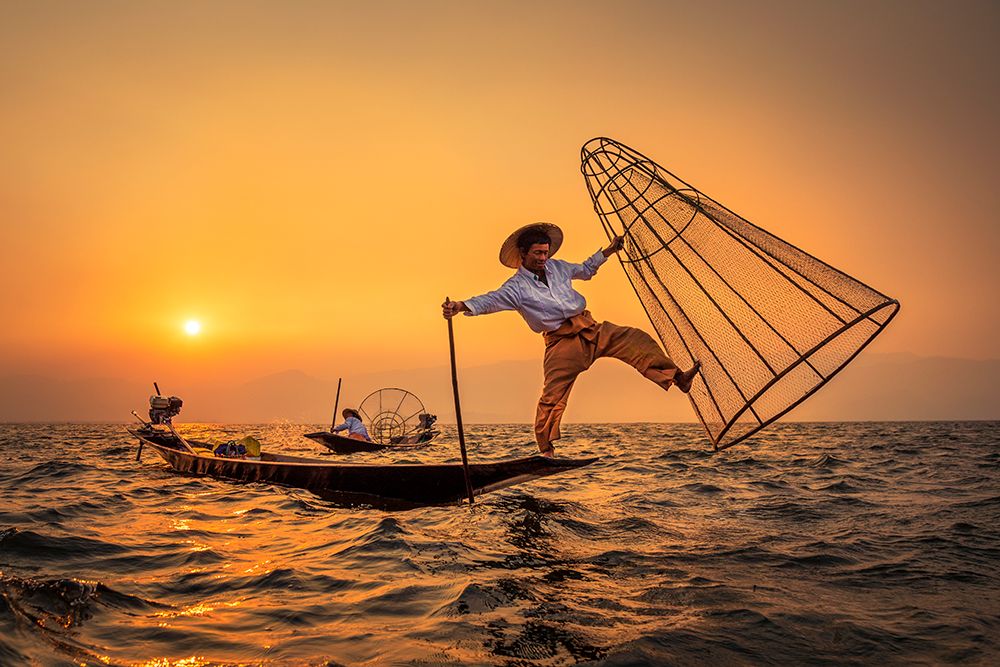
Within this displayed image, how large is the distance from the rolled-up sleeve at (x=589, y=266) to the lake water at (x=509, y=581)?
284cm

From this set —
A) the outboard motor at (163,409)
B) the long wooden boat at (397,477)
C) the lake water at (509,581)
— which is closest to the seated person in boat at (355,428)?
the outboard motor at (163,409)

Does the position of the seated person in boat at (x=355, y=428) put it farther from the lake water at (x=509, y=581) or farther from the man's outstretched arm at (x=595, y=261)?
the man's outstretched arm at (x=595, y=261)

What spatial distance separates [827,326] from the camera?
5.02 m

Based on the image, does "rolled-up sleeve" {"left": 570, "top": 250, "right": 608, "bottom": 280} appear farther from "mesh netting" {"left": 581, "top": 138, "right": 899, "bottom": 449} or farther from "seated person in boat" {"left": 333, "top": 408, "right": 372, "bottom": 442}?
"seated person in boat" {"left": 333, "top": 408, "right": 372, "bottom": 442}

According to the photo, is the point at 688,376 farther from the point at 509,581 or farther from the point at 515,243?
the point at 509,581

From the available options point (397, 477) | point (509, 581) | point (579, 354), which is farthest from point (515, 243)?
point (397, 477)

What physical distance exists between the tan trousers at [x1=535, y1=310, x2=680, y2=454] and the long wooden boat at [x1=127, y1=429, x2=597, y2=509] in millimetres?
691

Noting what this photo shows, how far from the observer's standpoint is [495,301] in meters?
6.14

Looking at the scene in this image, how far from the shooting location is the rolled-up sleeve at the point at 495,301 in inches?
239

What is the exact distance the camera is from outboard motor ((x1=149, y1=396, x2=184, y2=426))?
53.2 feet

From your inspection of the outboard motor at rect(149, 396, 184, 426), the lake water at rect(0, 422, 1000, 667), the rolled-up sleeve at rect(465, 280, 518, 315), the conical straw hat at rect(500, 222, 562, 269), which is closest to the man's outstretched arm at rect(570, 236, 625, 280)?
the conical straw hat at rect(500, 222, 562, 269)

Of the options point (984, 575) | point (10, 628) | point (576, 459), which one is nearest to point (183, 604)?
point (10, 628)

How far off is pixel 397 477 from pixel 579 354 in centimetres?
382

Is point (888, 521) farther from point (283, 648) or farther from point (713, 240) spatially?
point (283, 648)
